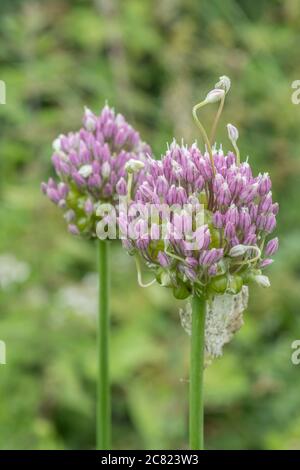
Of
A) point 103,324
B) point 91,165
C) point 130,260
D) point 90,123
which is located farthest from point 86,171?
point 130,260

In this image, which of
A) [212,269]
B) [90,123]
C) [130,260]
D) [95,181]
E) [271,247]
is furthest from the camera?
[130,260]

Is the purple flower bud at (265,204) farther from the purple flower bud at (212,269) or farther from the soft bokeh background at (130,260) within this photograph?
the soft bokeh background at (130,260)

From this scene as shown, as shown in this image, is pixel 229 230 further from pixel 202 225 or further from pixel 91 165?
pixel 91 165

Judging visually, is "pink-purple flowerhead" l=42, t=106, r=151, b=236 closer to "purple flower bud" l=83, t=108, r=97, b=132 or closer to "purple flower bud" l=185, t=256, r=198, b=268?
"purple flower bud" l=83, t=108, r=97, b=132

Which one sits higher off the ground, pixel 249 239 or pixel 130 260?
pixel 130 260

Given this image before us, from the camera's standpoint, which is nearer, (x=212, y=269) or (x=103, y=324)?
(x=212, y=269)

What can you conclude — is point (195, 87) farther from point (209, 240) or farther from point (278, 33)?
point (209, 240)

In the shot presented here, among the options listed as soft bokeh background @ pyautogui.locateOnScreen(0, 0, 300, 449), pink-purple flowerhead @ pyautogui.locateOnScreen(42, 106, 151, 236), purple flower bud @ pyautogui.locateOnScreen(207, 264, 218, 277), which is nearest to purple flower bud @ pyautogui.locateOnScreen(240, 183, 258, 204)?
purple flower bud @ pyautogui.locateOnScreen(207, 264, 218, 277)
